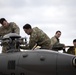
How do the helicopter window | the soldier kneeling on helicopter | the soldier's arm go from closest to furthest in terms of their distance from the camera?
1. the helicopter window
2. the soldier kneeling on helicopter
3. the soldier's arm

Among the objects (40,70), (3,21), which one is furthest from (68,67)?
(3,21)

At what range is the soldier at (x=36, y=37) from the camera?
11859mm

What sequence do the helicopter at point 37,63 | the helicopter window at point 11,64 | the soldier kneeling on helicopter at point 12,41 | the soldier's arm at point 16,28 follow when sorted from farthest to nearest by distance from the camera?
the soldier's arm at point 16,28, the soldier kneeling on helicopter at point 12,41, the helicopter window at point 11,64, the helicopter at point 37,63

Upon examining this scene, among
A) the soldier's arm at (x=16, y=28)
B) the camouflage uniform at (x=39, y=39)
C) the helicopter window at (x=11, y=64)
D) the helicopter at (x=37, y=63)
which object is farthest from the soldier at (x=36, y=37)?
the soldier's arm at (x=16, y=28)

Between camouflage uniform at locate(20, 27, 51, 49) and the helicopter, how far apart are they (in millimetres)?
779

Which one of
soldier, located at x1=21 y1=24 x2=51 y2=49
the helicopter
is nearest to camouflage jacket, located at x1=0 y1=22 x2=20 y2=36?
soldier, located at x1=21 y1=24 x2=51 y2=49

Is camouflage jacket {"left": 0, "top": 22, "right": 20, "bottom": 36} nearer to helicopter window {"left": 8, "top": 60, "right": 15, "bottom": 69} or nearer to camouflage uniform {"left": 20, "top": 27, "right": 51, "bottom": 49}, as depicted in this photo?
camouflage uniform {"left": 20, "top": 27, "right": 51, "bottom": 49}

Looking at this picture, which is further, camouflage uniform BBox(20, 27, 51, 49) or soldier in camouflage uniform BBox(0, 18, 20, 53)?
soldier in camouflage uniform BBox(0, 18, 20, 53)

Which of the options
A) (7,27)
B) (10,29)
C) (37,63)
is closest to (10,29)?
(10,29)

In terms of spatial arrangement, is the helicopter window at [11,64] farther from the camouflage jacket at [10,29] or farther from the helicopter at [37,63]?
the camouflage jacket at [10,29]

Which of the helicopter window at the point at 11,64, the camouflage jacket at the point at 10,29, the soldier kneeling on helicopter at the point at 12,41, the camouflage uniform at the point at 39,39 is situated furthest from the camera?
the camouflage jacket at the point at 10,29

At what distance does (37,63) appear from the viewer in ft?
32.2

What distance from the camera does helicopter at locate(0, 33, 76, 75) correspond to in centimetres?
937

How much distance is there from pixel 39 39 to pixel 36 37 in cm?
21
